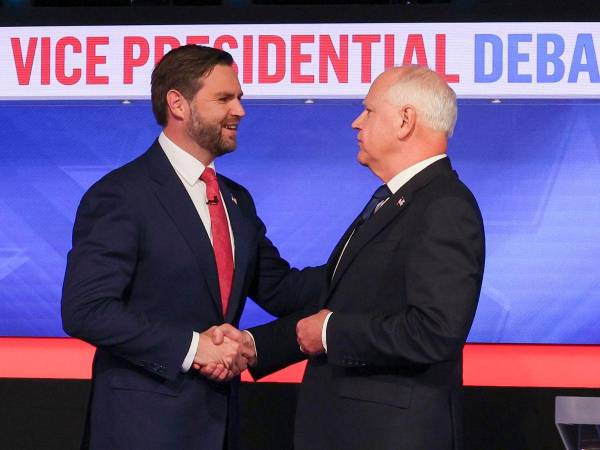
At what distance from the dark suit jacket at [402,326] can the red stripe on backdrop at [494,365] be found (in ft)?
6.11

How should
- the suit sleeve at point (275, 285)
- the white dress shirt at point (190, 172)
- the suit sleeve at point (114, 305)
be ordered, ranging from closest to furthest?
the suit sleeve at point (114, 305), the white dress shirt at point (190, 172), the suit sleeve at point (275, 285)

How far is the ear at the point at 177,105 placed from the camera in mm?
2686

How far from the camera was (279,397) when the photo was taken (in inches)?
163

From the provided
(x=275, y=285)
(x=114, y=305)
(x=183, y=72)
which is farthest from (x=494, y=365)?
Answer: (x=114, y=305)

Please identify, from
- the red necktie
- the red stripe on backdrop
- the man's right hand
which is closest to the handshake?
the man's right hand

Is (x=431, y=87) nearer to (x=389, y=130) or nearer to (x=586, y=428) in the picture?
(x=389, y=130)

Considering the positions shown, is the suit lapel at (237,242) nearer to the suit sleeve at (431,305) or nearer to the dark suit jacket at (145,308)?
the dark suit jacket at (145,308)

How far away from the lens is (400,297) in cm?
225

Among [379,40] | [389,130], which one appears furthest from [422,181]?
[379,40]

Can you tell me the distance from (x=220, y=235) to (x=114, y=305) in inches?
14.7

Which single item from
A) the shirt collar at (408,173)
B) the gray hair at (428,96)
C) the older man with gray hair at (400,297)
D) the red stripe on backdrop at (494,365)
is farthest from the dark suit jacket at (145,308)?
the red stripe on backdrop at (494,365)

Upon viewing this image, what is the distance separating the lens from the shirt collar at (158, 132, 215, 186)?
2666 mm

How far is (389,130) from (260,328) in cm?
72

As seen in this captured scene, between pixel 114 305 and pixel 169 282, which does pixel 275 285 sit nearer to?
pixel 169 282
